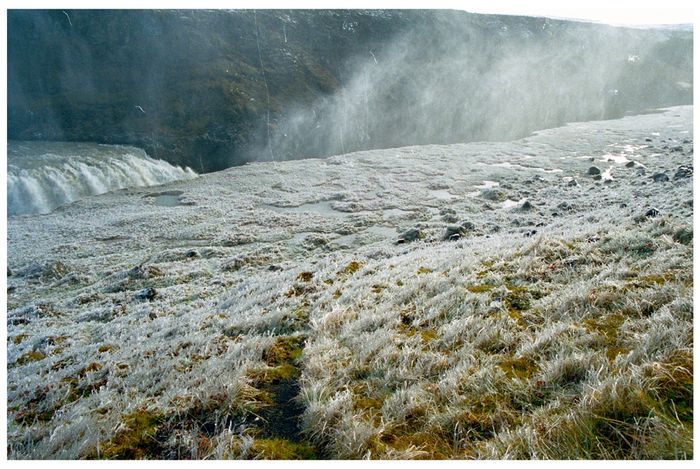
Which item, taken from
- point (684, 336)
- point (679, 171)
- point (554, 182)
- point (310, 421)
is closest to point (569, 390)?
point (684, 336)

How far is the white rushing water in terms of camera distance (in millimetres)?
51281

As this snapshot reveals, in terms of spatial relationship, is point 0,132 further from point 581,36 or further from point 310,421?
point 581,36

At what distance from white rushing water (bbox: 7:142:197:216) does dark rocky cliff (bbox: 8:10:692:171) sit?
5158mm

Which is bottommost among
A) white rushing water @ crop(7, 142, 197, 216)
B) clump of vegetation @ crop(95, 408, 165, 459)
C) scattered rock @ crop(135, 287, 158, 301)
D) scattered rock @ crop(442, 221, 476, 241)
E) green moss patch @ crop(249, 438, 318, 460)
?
white rushing water @ crop(7, 142, 197, 216)

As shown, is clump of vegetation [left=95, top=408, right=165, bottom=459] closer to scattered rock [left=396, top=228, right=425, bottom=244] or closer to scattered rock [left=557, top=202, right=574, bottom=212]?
scattered rock [left=396, top=228, right=425, bottom=244]

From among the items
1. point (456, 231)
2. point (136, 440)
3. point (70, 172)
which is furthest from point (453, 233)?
point (70, 172)

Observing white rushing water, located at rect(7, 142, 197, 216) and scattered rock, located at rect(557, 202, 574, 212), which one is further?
white rushing water, located at rect(7, 142, 197, 216)

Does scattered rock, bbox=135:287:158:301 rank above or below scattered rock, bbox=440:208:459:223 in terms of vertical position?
above

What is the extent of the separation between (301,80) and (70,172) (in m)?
59.9

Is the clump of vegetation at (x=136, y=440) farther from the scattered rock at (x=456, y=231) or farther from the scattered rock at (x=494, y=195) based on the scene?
the scattered rock at (x=494, y=195)

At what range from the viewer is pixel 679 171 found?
104 ft

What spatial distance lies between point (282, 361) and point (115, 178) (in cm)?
6503

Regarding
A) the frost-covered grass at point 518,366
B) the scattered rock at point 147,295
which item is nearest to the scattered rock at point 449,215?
A: the scattered rock at point 147,295

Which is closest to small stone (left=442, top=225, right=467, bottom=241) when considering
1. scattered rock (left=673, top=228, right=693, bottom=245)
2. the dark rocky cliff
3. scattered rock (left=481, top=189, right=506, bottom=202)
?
scattered rock (left=481, top=189, right=506, bottom=202)
